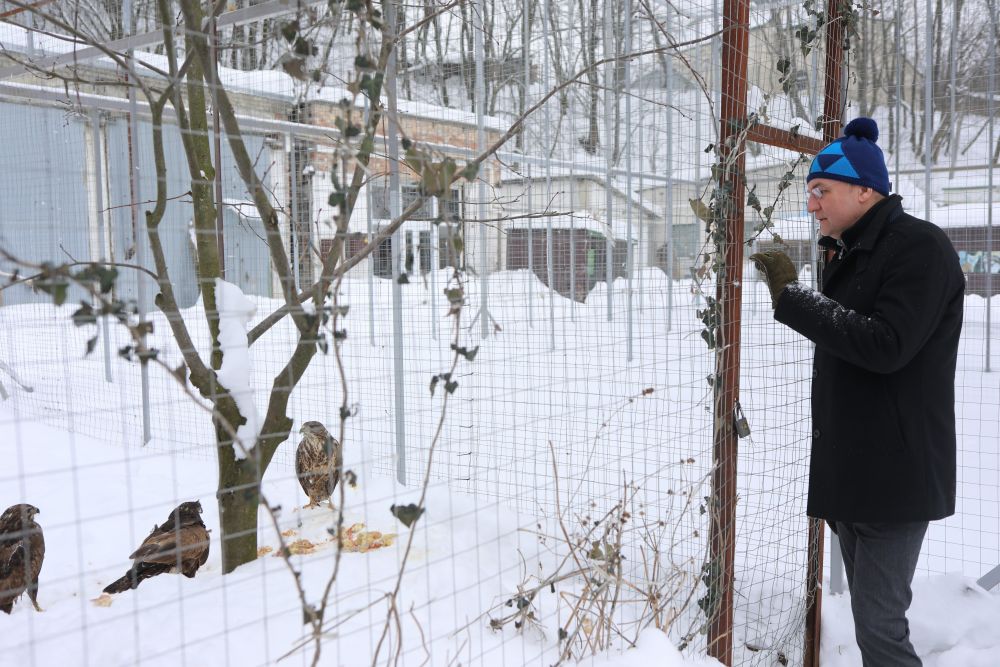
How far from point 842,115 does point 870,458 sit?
1635 mm

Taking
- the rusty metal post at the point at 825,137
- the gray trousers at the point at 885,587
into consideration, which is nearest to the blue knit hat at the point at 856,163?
the rusty metal post at the point at 825,137

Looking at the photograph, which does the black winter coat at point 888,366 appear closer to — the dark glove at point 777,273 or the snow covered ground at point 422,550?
the dark glove at point 777,273

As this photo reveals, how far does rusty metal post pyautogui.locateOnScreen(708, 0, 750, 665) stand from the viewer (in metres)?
2.57

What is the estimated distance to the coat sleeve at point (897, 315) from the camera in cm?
211

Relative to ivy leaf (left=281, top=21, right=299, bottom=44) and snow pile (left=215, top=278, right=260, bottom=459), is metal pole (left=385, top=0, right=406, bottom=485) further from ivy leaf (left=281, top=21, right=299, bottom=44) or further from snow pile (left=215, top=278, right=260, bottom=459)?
ivy leaf (left=281, top=21, right=299, bottom=44)

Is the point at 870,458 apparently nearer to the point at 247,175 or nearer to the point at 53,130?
the point at 247,175

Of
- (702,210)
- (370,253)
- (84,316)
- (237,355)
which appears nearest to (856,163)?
(702,210)

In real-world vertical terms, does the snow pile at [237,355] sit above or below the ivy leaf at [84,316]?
below

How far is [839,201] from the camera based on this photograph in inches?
Answer: 94.5

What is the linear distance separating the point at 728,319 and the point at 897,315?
646 millimetres

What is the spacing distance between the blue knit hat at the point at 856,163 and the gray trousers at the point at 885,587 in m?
1.03

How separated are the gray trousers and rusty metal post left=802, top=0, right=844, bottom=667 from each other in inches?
32.2

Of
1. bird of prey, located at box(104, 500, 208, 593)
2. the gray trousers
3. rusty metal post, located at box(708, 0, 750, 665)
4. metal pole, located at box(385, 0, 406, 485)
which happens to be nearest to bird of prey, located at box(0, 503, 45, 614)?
bird of prey, located at box(104, 500, 208, 593)

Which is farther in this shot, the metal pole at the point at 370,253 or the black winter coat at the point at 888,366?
the metal pole at the point at 370,253
